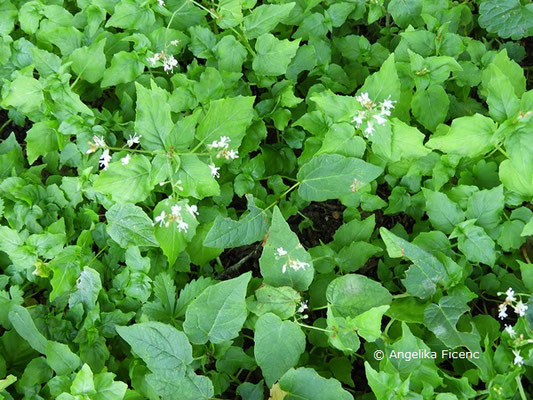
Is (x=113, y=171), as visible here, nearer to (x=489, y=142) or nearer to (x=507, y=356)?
(x=489, y=142)

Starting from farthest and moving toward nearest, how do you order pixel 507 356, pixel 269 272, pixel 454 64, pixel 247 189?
pixel 247 189, pixel 454 64, pixel 269 272, pixel 507 356

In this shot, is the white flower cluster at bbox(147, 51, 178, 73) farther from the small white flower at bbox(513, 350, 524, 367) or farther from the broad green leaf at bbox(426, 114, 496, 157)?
the small white flower at bbox(513, 350, 524, 367)

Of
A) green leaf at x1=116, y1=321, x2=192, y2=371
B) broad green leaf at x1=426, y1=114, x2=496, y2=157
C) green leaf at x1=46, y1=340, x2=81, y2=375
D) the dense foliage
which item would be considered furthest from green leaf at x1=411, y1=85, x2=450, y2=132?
green leaf at x1=46, y1=340, x2=81, y2=375

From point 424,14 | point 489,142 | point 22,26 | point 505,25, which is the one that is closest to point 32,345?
point 22,26

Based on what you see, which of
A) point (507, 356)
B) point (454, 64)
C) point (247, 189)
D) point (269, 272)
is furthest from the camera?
point (247, 189)

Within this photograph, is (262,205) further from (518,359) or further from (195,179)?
(518,359)

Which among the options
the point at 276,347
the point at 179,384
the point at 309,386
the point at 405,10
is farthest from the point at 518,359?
the point at 405,10
